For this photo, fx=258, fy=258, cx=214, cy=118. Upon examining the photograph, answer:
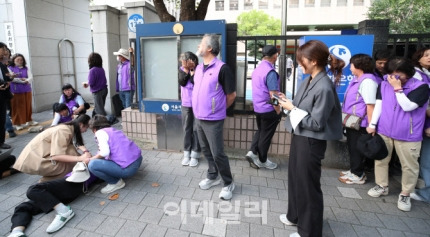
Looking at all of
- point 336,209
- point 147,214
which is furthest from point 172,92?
point 336,209

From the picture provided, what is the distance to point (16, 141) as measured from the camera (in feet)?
17.2

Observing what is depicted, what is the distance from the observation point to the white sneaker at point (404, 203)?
301 centimetres

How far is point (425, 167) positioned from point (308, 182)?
1986 mm

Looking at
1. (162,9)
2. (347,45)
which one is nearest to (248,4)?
(162,9)

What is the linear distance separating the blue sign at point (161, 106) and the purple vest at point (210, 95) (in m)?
1.41

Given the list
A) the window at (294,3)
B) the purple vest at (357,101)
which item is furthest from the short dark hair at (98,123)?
the window at (294,3)

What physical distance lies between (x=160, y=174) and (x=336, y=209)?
94.0 inches

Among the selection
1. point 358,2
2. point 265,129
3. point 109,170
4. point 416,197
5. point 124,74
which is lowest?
point 416,197

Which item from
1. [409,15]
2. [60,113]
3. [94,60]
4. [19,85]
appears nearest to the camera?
[60,113]

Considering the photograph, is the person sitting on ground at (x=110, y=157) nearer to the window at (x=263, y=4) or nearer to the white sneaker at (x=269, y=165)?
the white sneaker at (x=269, y=165)

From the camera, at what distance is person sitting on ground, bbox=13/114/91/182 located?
9.75 feet

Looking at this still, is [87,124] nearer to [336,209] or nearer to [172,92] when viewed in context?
[172,92]

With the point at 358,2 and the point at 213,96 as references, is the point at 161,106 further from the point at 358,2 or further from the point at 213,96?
the point at 358,2

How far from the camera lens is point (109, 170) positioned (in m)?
3.20
